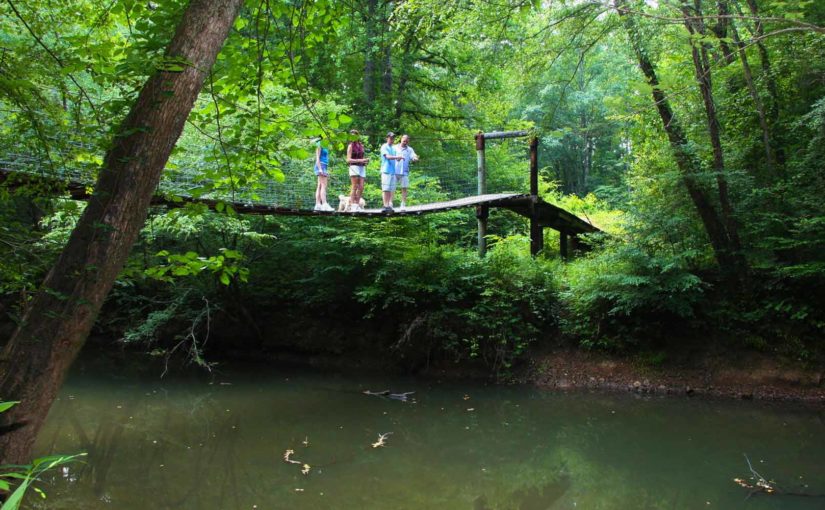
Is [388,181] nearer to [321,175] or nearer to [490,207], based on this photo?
[321,175]

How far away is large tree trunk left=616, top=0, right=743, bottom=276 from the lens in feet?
21.4

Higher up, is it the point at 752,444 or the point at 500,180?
the point at 500,180

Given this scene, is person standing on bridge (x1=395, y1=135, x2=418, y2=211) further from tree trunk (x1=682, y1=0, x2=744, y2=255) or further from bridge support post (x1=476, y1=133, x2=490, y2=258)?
tree trunk (x1=682, y1=0, x2=744, y2=255)

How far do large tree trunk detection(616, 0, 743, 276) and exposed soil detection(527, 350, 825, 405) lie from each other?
3.54 feet

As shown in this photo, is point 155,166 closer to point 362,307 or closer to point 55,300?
point 55,300

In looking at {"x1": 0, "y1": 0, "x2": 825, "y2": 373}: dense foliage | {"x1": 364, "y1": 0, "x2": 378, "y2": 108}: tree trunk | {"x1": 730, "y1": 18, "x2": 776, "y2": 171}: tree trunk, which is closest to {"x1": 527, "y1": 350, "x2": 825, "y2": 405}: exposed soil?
{"x1": 0, "y1": 0, "x2": 825, "y2": 373}: dense foliage

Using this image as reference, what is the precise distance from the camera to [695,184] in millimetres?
6574

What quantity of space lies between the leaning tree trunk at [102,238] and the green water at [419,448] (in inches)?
99.8

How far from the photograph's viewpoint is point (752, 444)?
491cm

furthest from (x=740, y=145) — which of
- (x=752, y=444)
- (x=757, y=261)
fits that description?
(x=752, y=444)

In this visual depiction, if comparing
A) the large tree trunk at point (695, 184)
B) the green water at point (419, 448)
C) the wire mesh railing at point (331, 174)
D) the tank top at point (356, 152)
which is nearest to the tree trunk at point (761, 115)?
the large tree trunk at point (695, 184)

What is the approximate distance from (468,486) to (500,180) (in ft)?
25.3

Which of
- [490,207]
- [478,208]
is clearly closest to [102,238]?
[478,208]

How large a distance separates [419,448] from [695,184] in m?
4.12
